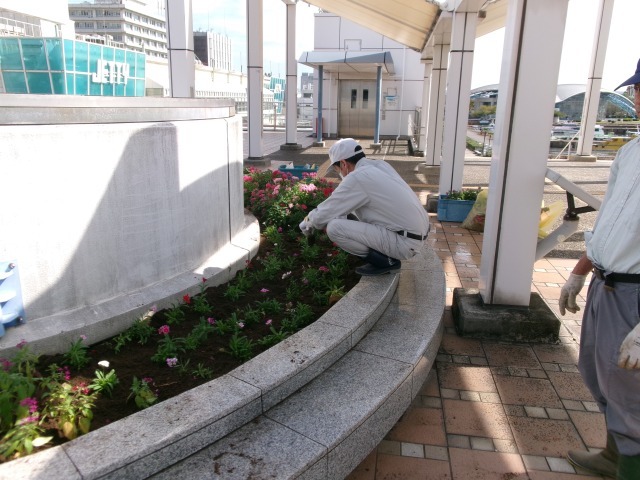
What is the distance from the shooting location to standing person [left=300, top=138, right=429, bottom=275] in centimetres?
390

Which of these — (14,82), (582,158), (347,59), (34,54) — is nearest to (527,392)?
(34,54)

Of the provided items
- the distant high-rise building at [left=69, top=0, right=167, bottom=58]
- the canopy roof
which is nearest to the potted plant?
the canopy roof

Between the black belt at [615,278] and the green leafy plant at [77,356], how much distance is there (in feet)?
8.75

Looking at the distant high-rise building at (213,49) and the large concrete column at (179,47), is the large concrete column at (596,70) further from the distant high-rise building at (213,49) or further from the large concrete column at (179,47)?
the distant high-rise building at (213,49)

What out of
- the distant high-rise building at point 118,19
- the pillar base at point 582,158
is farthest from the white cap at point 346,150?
the distant high-rise building at point 118,19

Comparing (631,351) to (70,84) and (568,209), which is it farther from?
(70,84)

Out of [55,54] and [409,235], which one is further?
[55,54]

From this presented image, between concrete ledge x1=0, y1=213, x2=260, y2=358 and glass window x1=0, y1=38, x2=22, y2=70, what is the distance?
22.6 ft

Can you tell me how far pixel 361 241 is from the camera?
407 cm

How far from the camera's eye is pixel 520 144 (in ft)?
12.3

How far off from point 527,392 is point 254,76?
1239 cm

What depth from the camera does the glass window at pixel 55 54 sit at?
8469 millimetres

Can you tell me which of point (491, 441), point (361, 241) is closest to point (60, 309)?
point (361, 241)

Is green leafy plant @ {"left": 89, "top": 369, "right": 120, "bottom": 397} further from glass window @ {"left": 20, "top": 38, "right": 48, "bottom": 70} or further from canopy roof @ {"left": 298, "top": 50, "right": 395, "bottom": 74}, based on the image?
canopy roof @ {"left": 298, "top": 50, "right": 395, "bottom": 74}
